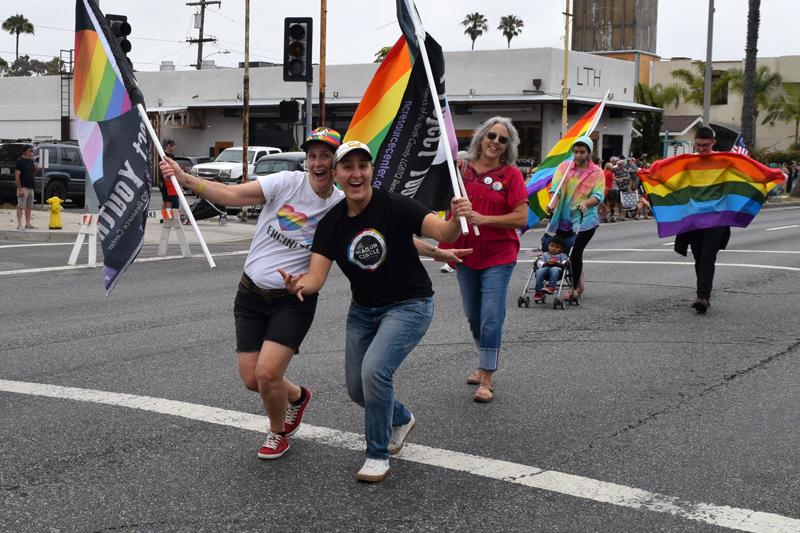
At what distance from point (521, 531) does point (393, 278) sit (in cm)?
147

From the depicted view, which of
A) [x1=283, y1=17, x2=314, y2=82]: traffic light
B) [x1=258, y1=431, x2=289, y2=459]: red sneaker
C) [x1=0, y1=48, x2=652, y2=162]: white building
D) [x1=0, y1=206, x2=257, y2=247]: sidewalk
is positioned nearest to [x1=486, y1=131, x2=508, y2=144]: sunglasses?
[x1=258, y1=431, x2=289, y2=459]: red sneaker

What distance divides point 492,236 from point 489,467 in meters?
1.96

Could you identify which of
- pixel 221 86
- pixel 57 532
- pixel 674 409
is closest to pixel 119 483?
pixel 57 532

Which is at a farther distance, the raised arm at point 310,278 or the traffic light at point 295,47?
the traffic light at point 295,47

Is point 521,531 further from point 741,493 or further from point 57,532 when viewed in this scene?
point 57,532

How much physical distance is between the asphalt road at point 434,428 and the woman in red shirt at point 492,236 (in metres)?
0.46

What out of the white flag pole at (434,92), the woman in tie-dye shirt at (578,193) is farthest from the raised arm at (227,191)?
the woman in tie-dye shirt at (578,193)

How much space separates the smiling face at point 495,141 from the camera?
699cm

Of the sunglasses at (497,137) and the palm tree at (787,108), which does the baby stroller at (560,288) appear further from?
the palm tree at (787,108)

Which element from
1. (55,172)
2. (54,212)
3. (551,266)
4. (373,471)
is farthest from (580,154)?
(55,172)

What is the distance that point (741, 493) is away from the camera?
520cm

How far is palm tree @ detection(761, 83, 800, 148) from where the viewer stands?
2613 inches

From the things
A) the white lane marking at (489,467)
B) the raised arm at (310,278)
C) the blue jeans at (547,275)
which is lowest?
the white lane marking at (489,467)

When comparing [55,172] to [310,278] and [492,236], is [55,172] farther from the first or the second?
[310,278]
